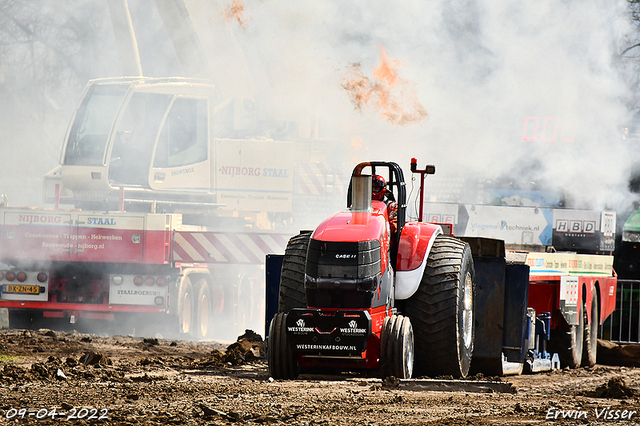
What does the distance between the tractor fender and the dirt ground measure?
2.82ft

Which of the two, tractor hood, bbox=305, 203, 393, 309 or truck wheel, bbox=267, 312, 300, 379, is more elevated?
tractor hood, bbox=305, 203, 393, 309

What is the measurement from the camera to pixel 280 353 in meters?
7.20

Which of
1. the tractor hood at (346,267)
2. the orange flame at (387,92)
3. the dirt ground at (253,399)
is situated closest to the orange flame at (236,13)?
the orange flame at (387,92)

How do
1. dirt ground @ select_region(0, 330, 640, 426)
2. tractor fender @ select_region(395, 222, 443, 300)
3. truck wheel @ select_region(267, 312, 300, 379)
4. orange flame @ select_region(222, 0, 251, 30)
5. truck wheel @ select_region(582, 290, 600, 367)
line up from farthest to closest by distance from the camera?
1. orange flame @ select_region(222, 0, 251, 30)
2. truck wheel @ select_region(582, 290, 600, 367)
3. tractor fender @ select_region(395, 222, 443, 300)
4. truck wheel @ select_region(267, 312, 300, 379)
5. dirt ground @ select_region(0, 330, 640, 426)

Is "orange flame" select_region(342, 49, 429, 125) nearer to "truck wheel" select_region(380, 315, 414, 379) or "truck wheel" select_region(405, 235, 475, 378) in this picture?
"truck wheel" select_region(405, 235, 475, 378)

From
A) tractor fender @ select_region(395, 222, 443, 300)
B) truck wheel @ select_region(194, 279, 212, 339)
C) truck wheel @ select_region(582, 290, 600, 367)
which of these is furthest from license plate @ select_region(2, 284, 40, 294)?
truck wheel @ select_region(582, 290, 600, 367)

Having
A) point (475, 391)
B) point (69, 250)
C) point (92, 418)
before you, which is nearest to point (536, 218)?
point (69, 250)

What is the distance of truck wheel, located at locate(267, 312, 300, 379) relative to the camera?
282 inches

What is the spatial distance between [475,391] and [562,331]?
522 centimetres

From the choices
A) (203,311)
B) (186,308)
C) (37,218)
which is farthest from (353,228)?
(37,218)

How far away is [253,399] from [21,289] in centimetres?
809

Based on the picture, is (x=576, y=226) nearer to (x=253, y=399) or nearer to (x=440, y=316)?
(x=440, y=316)

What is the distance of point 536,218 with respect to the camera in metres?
15.8

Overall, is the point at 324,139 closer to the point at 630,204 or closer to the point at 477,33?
the point at 477,33
